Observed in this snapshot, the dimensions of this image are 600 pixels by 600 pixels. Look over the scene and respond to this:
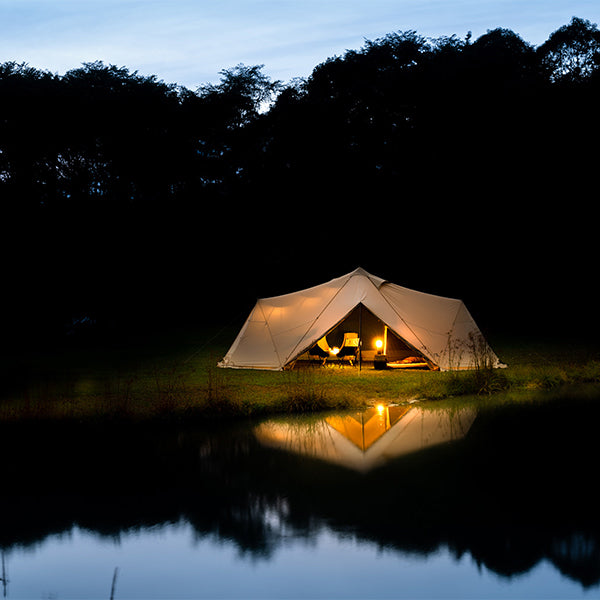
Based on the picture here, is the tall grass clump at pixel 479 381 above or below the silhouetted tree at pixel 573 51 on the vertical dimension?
below

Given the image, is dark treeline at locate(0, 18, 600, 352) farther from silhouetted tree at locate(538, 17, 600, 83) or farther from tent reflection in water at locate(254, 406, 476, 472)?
tent reflection in water at locate(254, 406, 476, 472)

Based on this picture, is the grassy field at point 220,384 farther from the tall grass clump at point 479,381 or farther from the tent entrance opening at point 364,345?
the tent entrance opening at point 364,345

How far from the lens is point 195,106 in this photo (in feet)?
107

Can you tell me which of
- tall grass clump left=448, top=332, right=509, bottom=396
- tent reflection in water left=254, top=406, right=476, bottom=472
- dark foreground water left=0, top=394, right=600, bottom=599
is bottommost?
dark foreground water left=0, top=394, right=600, bottom=599

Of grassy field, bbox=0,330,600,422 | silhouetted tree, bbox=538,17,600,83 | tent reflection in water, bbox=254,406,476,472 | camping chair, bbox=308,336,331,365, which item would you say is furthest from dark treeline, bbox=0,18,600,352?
tent reflection in water, bbox=254,406,476,472

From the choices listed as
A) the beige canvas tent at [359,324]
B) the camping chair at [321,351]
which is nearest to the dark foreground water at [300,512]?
the beige canvas tent at [359,324]

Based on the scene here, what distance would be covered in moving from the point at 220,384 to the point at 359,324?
4.18 metres

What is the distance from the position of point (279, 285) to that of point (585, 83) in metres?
15.9

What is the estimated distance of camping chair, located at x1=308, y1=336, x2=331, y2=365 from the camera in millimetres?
17375

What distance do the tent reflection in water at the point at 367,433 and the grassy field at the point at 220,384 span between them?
2.72 feet

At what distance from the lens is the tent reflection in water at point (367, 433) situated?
8.64 metres

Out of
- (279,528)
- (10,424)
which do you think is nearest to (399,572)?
(279,528)

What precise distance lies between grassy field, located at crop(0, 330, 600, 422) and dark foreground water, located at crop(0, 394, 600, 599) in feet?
2.78

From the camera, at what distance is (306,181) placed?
3316cm
